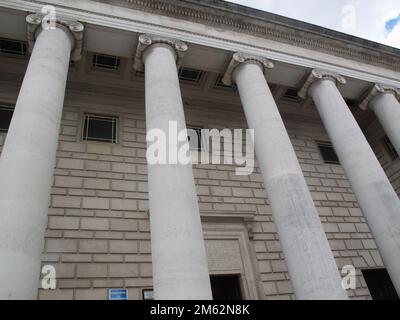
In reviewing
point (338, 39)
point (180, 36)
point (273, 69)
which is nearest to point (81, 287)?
point (180, 36)

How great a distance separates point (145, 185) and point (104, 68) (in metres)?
5.24

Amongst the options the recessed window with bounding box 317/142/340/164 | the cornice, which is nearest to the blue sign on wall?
the cornice

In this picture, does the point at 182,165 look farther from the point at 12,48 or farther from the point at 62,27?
the point at 12,48

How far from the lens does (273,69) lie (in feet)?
40.4

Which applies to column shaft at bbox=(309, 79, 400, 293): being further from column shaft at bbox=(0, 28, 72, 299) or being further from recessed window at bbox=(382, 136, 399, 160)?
column shaft at bbox=(0, 28, 72, 299)

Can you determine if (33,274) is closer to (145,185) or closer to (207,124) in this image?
(145,185)

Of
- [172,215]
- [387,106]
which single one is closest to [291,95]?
[387,106]

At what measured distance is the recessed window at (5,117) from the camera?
11.7m

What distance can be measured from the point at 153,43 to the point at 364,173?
294 inches

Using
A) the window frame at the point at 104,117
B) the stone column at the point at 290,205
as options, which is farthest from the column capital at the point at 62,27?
the stone column at the point at 290,205

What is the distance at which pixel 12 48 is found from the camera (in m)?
12.2

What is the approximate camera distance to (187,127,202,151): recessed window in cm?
1391

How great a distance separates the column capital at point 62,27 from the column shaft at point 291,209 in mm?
5178

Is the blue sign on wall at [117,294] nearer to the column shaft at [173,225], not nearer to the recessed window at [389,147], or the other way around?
the column shaft at [173,225]
